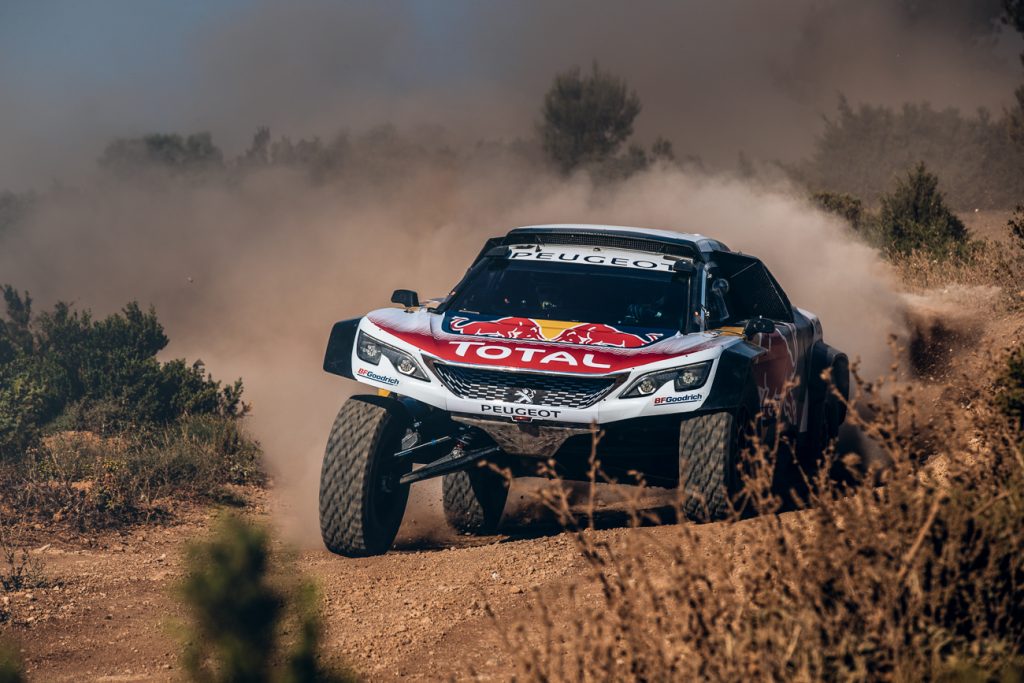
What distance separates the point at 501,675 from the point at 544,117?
38.8 meters

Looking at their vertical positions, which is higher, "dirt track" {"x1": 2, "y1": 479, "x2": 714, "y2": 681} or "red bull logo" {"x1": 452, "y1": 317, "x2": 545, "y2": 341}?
"red bull logo" {"x1": 452, "y1": 317, "x2": 545, "y2": 341}

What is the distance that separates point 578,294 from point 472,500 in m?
1.64

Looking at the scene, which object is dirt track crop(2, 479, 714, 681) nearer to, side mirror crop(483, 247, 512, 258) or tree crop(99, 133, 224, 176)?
side mirror crop(483, 247, 512, 258)

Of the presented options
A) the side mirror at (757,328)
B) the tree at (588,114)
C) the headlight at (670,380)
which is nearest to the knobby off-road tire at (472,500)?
the headlight at (670,380)

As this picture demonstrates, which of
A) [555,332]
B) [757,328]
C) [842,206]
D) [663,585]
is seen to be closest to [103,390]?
[555,332]

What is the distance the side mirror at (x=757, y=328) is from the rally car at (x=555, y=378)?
1 cm

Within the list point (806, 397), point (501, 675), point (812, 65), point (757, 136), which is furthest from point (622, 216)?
point (812, 65)

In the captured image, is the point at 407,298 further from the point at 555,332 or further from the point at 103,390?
the point at 103,390

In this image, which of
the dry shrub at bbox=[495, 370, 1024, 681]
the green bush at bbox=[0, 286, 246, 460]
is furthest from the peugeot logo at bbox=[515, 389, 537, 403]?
the green bush at bbox=[0, 286, 246, 460]

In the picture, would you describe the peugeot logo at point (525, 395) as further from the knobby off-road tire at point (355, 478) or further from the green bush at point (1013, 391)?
the green bush at point (1013, 391)

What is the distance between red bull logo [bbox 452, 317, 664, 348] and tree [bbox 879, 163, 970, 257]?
1321cm

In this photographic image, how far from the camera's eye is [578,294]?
333 inches

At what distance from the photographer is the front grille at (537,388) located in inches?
289

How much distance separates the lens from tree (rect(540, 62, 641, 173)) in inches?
1638
